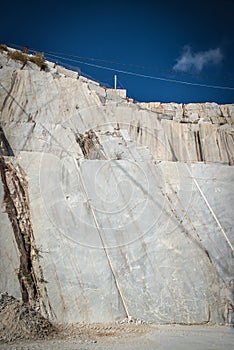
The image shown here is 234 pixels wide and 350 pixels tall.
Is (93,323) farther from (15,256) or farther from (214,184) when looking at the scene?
(214,184)

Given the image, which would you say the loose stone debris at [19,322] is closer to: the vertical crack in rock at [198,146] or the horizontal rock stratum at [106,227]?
the horizontal rock stratum at [106,227]

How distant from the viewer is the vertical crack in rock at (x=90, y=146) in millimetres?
12492

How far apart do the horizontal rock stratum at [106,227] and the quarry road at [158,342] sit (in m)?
0.67

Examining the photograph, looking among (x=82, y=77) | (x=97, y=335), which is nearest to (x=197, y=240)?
(x=97, y=335)

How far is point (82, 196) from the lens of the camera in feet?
33.6

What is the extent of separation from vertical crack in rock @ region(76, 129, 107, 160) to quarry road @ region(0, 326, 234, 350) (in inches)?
267

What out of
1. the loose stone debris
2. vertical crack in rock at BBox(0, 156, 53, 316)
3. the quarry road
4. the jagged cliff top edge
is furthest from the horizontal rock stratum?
the jagged cliff top edge

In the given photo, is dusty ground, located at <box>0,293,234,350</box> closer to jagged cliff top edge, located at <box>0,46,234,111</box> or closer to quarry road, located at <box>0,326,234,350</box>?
quarry road, located at <box>0,326,234,350</box>

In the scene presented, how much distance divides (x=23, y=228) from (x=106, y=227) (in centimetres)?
260

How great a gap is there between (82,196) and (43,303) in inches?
138

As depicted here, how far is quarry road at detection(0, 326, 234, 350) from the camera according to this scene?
22.3 ft

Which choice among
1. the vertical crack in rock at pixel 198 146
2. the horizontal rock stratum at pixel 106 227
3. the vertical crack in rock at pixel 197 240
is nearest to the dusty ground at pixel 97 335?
the horizontal rock stratum at pixel 106 227

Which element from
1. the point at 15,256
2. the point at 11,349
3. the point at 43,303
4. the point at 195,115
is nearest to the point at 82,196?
the point at 15,256

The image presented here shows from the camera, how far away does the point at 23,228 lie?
943 centimetres
